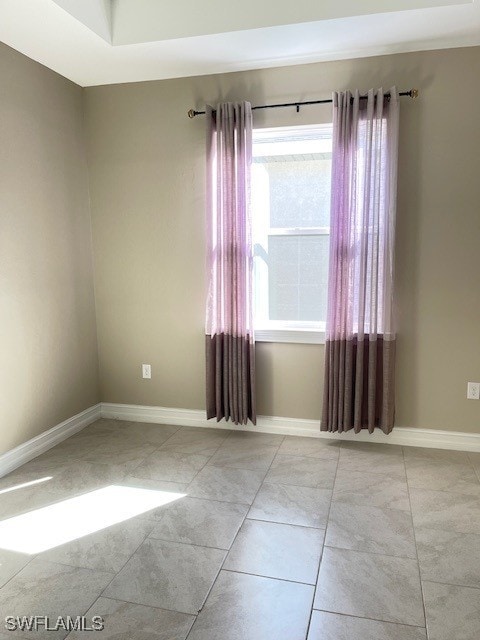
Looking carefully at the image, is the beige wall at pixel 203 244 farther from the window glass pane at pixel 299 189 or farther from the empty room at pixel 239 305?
the window glass pane at pixel 299 189

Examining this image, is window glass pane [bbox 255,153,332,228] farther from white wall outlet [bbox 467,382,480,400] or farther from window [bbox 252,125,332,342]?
white wall outlet [bbox 467,382,480,400]

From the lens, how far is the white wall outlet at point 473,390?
2998 mm

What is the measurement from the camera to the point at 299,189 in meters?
3.25

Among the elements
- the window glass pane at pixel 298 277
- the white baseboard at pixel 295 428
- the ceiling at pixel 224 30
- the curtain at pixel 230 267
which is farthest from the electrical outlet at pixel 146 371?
the ceiling at pixel 224 30

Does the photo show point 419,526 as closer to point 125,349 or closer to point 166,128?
point 125,349

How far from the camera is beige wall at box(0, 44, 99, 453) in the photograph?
2803 millimetres

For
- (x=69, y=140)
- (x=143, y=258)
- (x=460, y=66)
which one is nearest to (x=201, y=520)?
(x=143, y=258)

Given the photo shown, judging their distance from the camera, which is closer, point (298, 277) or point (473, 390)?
point (473, 390)

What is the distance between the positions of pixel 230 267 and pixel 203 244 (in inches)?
13.1

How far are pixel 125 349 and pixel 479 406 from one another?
2560mm

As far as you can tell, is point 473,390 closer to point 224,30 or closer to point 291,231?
point 291,231

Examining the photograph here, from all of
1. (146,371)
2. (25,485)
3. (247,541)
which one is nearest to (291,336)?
(146,371)

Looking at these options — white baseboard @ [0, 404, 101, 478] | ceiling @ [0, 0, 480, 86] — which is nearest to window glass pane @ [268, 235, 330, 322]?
ceiling @ [0, 0, 480, 86]

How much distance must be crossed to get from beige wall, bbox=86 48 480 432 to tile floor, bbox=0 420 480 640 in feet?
1.61
